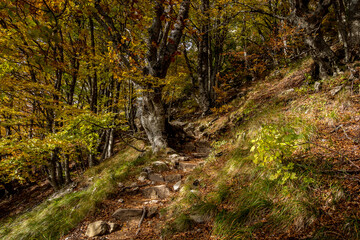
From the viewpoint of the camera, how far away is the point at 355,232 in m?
1.41

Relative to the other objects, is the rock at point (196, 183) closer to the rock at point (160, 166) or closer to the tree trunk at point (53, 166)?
the rock at point (160, 166)

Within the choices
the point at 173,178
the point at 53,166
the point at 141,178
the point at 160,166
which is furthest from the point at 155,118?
the point at 53,166

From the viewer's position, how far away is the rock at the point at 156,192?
3856 mm

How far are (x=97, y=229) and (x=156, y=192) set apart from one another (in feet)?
4.75

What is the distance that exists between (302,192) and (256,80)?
1099 centimetres

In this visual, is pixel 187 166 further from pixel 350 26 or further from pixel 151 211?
pixel 350 26

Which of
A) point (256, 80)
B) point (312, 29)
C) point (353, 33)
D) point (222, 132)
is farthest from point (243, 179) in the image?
point (256, 80)

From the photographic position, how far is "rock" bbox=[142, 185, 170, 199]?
386 centimetres

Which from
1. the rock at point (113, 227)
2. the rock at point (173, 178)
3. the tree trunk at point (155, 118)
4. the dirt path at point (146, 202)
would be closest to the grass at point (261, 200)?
the dirt path at point (146, 202)

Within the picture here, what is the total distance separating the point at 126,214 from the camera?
3.19 m

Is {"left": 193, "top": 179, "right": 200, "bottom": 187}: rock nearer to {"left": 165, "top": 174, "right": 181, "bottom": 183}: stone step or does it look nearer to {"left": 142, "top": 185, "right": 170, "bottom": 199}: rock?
{"left": 142, "top": 185, "right": 170, "bottom": 199}: rock

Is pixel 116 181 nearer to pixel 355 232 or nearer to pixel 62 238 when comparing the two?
pixel 62 238

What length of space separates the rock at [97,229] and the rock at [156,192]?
121 centimetres

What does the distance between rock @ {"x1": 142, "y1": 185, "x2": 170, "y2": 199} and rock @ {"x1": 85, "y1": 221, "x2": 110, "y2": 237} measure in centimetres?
121
